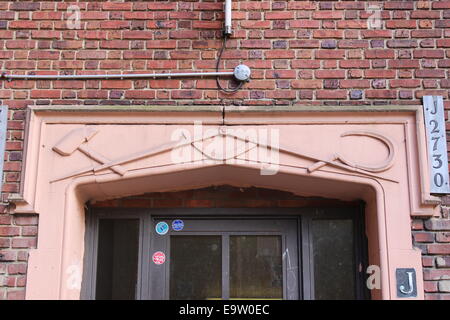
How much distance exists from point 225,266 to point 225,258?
0.06 metres

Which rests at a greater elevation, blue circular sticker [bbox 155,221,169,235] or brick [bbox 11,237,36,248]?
blue circular sticker [bbox 155,221,169,235]

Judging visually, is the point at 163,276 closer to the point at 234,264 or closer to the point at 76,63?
the point at 234,264

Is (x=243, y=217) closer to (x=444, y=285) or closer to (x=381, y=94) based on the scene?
(x=381, y=94)

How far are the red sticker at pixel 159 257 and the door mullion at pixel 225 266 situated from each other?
0.45 meters

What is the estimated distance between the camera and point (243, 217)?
4.70 metres

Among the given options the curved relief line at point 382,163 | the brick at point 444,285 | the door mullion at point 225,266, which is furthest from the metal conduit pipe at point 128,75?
the brick at point 444,285

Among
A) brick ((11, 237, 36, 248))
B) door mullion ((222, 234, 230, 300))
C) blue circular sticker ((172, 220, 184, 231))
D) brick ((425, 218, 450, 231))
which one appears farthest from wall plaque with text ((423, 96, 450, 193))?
brick ((11, 237, 36, 248))

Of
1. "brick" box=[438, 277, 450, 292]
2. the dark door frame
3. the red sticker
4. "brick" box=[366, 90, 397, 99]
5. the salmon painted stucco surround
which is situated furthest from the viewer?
the red sticker

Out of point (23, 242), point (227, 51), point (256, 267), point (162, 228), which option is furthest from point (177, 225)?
point (227, 51)

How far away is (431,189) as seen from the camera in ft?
13.6

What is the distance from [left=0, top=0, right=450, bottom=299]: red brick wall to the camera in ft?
14.4

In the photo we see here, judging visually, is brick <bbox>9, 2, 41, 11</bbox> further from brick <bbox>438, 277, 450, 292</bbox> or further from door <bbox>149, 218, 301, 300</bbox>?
brick <bbox>438, 277, 450, 292</bbox>

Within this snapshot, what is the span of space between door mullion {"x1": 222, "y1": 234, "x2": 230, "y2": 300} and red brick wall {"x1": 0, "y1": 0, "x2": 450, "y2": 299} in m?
1.08

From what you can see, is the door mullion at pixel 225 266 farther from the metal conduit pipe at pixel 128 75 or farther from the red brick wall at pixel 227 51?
the metal conduit pipe at pixel 128 75
